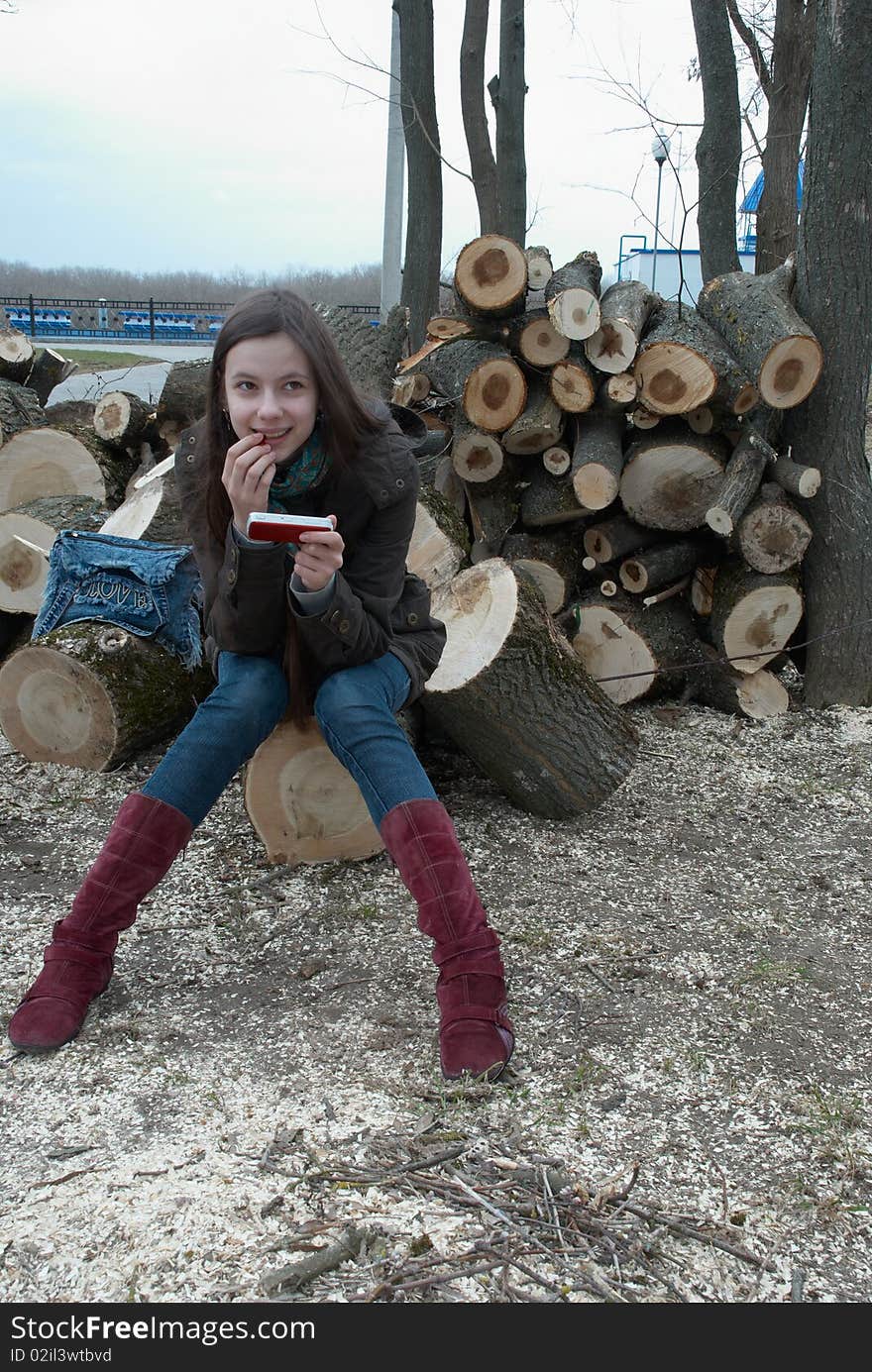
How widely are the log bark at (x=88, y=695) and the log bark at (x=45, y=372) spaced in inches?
131

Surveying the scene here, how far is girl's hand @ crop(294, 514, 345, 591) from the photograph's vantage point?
2.14 meters

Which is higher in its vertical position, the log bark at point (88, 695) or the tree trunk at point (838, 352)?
the tree trunk at point (838, 352)

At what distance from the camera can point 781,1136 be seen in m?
1.94

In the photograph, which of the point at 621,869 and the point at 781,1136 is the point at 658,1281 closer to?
the point at 781,1136

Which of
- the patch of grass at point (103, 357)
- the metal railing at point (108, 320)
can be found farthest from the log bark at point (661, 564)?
the metal railing at point (108, 320)

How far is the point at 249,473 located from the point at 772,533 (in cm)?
255

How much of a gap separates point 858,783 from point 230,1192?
2.67m

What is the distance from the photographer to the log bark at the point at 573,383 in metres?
4.16

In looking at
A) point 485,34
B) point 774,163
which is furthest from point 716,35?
point 485,34

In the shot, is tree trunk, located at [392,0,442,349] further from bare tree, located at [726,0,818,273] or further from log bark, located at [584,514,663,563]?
log bark, located at [584,514,663,563]

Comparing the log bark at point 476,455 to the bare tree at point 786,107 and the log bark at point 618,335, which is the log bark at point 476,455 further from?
the bare tree at point 786,107

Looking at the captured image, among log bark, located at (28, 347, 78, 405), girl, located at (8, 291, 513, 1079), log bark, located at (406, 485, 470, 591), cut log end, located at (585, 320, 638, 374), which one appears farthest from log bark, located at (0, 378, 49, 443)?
girl, located at (8, 291, 513, 1079)

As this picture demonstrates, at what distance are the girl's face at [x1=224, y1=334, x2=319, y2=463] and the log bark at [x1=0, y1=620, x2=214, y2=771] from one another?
4.64 feet

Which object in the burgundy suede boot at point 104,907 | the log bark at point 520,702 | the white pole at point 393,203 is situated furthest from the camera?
the white pole at point 393,203
